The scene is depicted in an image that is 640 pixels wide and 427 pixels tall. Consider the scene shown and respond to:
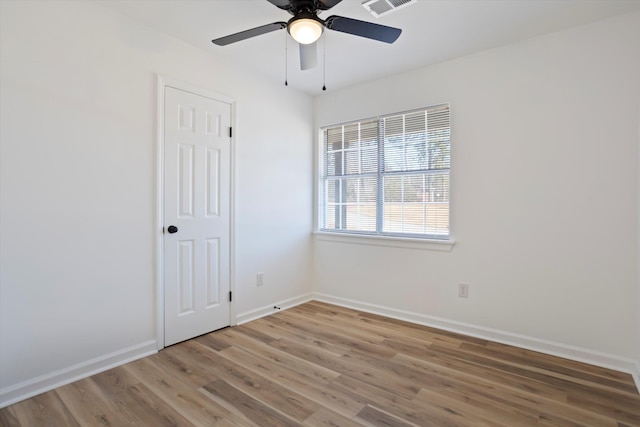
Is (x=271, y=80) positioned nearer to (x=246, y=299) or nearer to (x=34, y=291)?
(x=246, y=299)

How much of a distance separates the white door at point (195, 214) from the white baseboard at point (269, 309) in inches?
6.8

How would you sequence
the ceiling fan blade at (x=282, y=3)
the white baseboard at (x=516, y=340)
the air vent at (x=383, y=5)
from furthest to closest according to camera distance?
the white baseboard at (x=516, y=340) < the air vent at (x=383, y=5) < the ceiling fan blade at (x=282, y=3)

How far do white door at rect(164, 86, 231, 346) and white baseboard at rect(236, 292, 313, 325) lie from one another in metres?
0.17

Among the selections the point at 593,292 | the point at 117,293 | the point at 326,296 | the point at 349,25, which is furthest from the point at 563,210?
the point at 117,293

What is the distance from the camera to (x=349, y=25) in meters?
1.99

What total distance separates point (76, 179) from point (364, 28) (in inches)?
85.5

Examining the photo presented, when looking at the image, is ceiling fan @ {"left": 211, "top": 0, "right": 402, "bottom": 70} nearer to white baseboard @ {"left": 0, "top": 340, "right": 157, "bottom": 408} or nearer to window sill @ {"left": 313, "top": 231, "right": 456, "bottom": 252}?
window sill @ {"left": 313, "top": 231, "right": 456, "bottom": 252}

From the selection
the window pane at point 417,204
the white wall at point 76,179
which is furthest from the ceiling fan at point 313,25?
the window pane at point 417,204

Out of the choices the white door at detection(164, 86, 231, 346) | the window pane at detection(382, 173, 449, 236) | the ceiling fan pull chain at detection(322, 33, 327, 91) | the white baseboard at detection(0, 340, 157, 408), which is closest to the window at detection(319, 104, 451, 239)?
the window pane at detection(382, 173, 449, 236)

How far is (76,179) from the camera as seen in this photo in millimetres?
2238

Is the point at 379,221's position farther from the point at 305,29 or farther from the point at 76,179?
the point at 76,179

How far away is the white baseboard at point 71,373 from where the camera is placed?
1986 mm

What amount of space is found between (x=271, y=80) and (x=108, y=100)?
1731 mm

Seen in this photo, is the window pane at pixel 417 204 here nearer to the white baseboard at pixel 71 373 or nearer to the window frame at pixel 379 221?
the window frame at pixel 379 221
